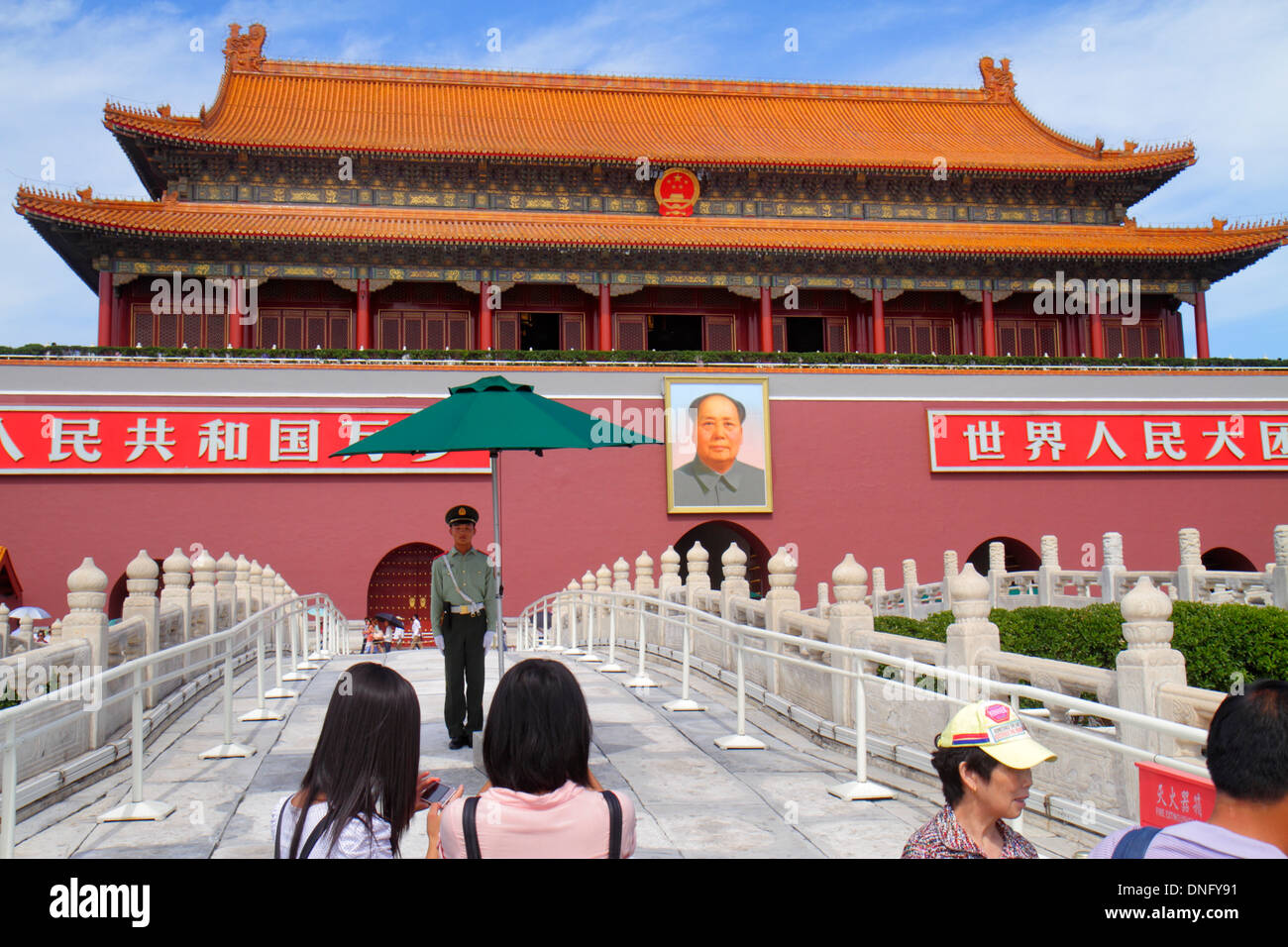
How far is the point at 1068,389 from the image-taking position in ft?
77.1

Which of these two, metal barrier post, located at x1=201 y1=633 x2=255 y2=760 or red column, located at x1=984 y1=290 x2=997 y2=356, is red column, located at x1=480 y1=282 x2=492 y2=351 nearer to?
red column, located at x1=984 y1=290 x2=997 y2=356

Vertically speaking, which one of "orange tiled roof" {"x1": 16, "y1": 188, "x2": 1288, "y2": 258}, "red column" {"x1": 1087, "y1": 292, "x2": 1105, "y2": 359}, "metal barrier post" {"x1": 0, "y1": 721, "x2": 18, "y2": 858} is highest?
"orange tiled roof" {"x1": 16, "y1": 188, "x2": 1288, "y2": 258}

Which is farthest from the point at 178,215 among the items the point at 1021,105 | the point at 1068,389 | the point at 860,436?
the point at 1021,105

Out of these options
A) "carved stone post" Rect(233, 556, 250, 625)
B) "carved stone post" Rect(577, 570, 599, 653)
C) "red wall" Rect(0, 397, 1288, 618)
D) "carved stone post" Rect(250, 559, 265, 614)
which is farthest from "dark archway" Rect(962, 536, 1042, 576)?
"carved stone post" Rect(233, 556, 250, 625)

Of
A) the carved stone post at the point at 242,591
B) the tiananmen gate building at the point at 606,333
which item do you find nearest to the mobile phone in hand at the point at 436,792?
the carved stone post at the point at 242,591

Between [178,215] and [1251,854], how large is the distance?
24.1 m

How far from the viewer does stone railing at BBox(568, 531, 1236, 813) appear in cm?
530

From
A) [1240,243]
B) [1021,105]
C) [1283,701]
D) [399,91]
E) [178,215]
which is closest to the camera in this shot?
[1283,701]

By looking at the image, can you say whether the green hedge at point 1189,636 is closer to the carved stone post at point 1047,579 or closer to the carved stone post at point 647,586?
the carved stone post at point 647,586

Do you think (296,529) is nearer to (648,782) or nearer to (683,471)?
(683,471)

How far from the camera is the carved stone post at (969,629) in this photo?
6.71 meters

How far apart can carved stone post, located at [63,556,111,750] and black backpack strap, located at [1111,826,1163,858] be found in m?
6.93

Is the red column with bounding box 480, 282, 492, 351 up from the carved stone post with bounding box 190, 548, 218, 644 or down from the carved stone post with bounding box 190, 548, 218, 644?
up

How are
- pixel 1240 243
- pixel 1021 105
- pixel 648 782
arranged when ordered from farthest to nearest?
1. pixel 1021 105
2. pixel 1240 243
3. pixel 648 782
